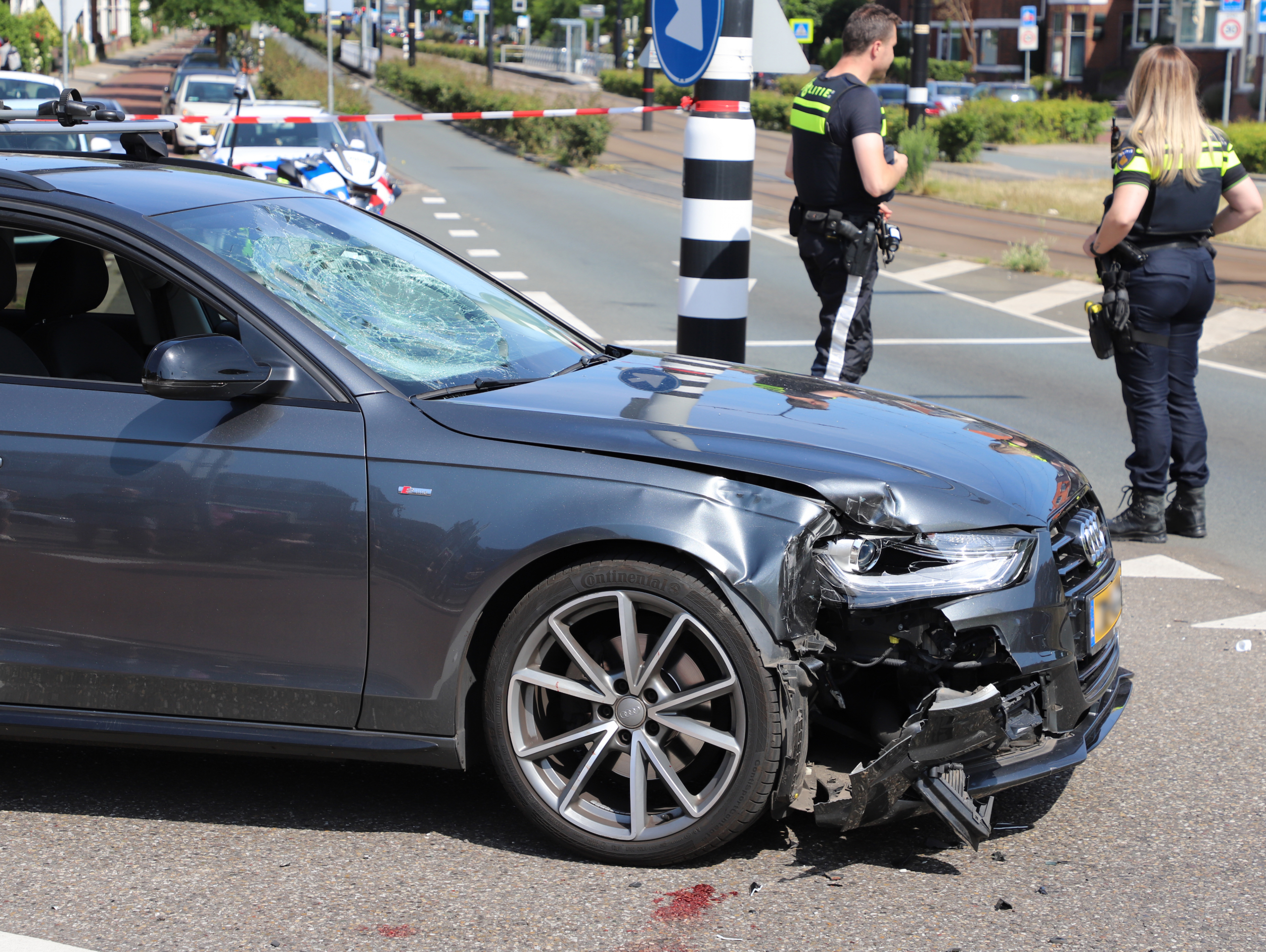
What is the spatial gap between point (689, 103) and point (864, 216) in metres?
1.02

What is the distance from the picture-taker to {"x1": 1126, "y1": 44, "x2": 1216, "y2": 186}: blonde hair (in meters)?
5.98

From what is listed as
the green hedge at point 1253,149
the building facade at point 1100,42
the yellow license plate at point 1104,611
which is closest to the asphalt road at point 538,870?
the yellow license plate at point 1104,611

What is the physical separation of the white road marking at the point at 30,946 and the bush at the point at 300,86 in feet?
88.5

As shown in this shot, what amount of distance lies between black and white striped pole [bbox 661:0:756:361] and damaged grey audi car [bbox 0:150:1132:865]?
2739 millimetres

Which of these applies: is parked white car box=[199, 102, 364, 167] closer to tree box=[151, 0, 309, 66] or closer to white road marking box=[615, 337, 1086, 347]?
white road marking box=[615, 337, 1086, 347]

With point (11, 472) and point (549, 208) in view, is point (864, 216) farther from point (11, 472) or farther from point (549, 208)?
point (549, 208)

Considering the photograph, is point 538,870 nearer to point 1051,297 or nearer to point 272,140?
point 1051,297

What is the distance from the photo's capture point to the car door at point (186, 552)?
3.28 m

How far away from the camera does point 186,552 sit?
3.31 m

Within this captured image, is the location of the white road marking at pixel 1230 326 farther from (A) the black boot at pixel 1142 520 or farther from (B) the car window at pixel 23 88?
(B) the car window at pixel 23 88

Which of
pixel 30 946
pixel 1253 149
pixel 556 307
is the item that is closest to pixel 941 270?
pixel 556 307

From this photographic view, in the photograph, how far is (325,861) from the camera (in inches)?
131

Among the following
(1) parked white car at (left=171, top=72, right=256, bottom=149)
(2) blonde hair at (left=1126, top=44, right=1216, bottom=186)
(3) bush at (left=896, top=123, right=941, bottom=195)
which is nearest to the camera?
(2) blonde hair at (left=1126, top=44, right=1216, bottom=186)

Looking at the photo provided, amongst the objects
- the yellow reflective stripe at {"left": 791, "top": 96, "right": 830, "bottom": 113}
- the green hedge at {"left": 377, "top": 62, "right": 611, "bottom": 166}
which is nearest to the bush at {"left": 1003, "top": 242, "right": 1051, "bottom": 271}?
the yellow reflective stripe at {"left": 791, "top": 96, "right": 830, "bottom": 113}
